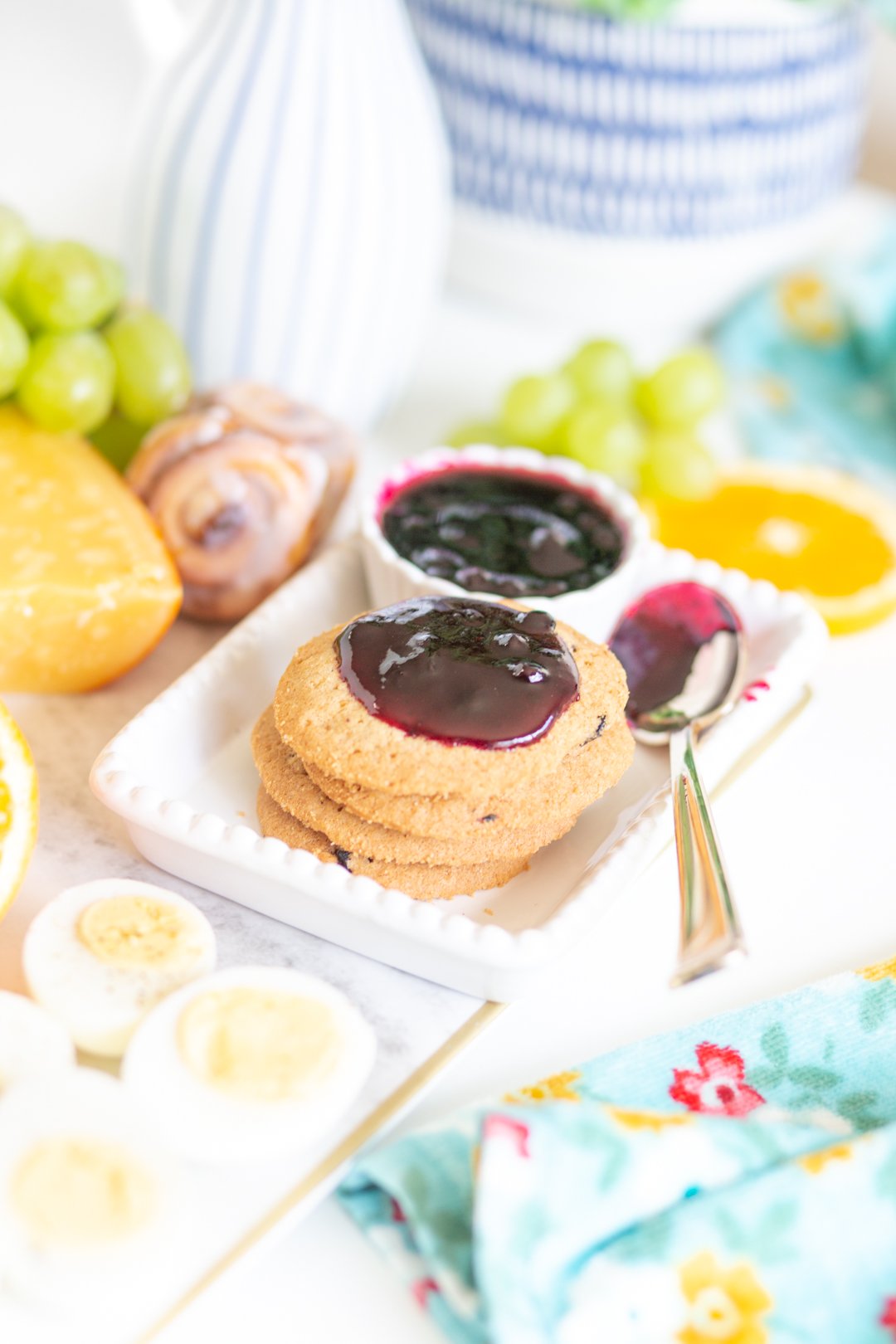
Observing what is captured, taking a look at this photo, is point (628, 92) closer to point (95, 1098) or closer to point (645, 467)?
point (645, 467)

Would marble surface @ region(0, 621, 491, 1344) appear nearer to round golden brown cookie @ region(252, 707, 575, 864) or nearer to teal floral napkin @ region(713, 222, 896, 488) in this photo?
round golden brown cookie @ region(252, 707, 575, 864)

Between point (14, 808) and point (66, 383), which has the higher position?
point (66, 383)

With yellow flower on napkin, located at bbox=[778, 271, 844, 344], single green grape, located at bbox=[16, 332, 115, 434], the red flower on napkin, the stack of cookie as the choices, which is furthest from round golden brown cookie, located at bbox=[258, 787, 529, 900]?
yellow flower on napkin, located at bbox=[778, 271, 844, 344]

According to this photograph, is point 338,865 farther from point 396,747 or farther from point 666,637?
point 666,637

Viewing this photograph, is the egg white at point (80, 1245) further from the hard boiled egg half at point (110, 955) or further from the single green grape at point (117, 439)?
the single green grape at point (117, 439)

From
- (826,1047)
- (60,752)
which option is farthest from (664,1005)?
(60,752)

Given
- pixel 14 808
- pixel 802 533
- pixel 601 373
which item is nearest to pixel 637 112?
pixel 601 373

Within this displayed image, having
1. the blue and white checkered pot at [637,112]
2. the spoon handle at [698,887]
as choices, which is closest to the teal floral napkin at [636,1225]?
the spoon handle at [698,887]
